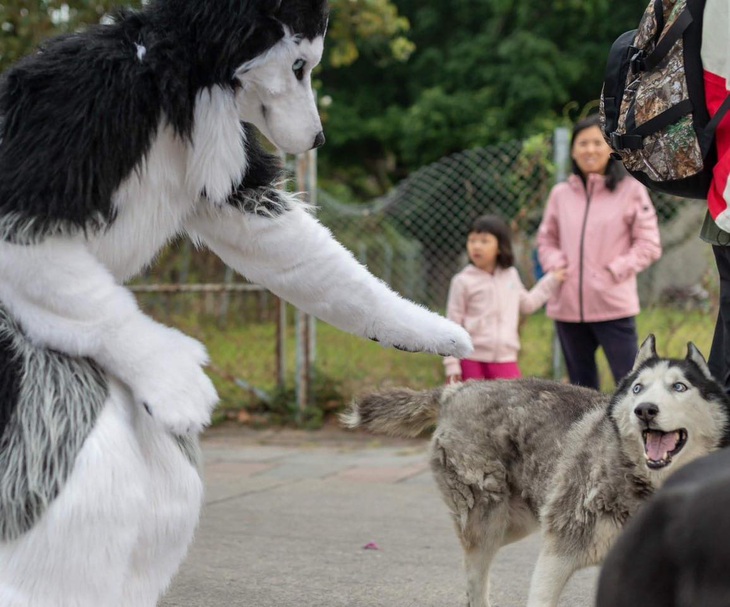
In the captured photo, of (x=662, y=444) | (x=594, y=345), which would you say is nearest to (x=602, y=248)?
(x=594, y=345)

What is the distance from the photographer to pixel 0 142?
2.33 m

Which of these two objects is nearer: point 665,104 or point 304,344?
point 665,104

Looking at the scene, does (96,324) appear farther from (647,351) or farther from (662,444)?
(647,351)

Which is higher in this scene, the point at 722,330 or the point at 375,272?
the point at 722,330

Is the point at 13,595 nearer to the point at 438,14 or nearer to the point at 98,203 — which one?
the point at 98,203

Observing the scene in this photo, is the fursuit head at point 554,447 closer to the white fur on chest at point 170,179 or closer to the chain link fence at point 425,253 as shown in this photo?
the white fur on chest at point 170,179

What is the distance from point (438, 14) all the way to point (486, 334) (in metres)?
20.2

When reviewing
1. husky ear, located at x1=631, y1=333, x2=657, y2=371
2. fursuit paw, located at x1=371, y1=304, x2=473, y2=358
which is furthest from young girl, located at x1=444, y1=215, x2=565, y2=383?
fursuit paw, located at x1=371, y1=304, x2=473, y2=358

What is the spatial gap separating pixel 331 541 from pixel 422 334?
8.64 feet

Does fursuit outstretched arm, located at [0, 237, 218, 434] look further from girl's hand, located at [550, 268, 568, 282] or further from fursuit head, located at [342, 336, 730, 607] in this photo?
girl's hand, located at [550, 268, 568, 282]

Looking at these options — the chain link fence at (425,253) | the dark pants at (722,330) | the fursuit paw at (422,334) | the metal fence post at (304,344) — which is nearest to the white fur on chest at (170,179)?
the fursuit paw at (422,334)

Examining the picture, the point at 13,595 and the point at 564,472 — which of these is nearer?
the point at 13,595

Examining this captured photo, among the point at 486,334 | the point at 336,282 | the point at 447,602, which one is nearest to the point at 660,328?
the point at 486,334

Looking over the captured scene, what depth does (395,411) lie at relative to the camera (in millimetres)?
4203
